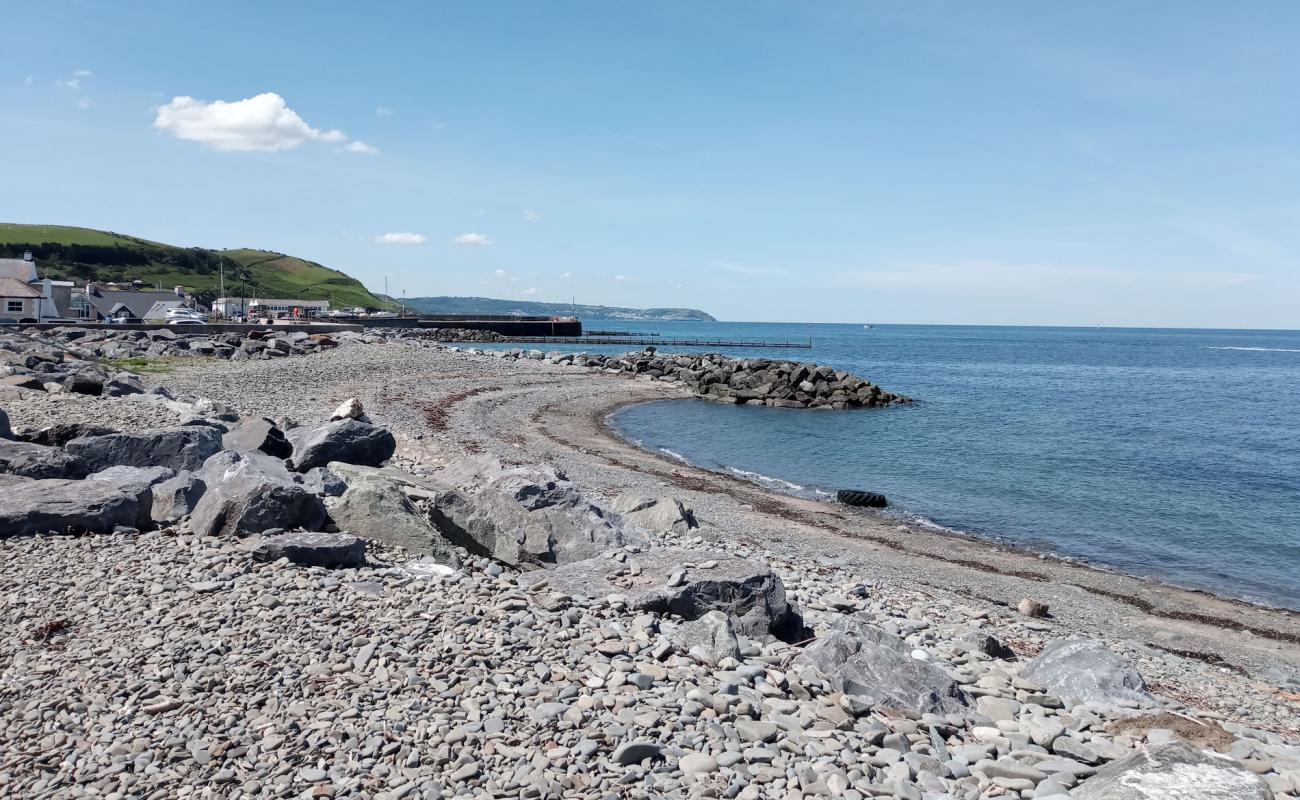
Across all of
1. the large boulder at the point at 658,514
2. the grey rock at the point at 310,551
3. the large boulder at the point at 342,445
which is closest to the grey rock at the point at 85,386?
the large boulder at the point at 342,445

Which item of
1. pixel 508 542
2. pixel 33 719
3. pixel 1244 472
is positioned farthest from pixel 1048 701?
pixel 1244 472

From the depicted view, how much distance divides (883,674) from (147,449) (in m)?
11.7

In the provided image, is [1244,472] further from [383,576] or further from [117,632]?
[117,632]

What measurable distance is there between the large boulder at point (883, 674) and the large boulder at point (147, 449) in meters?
10.7

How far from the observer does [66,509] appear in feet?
32.7

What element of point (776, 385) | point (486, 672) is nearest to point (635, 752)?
point (486, 672)

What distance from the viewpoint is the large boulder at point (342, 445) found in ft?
47.6

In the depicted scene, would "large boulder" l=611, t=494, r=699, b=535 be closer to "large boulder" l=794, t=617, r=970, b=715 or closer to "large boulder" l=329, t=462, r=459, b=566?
"large boulder" l=329, t=462, r=459, b=566

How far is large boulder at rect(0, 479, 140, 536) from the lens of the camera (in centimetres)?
974

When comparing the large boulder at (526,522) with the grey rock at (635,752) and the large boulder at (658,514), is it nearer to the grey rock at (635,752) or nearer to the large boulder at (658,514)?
the large boulder at (658,514)

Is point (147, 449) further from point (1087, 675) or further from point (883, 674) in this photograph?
point (1087, 675)

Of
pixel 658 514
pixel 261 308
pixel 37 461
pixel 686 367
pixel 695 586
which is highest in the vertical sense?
pixel 261 308

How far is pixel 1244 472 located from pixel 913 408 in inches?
809

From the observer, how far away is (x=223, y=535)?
9.90m
